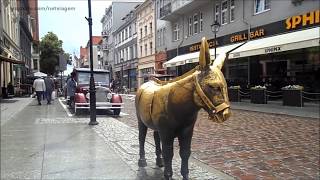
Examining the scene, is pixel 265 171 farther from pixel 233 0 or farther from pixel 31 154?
pixel 233 0

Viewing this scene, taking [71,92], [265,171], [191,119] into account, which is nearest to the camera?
[191,119]

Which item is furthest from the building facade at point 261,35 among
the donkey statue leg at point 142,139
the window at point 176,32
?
the donkey statue leg at point 142,139

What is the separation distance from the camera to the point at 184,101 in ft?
16.2

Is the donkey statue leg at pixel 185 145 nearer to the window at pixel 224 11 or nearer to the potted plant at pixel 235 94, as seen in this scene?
the potted plant at pixel 235 94

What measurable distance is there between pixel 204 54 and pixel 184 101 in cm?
64

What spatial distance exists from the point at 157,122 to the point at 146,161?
2196 mm

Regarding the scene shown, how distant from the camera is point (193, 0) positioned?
32.2 m

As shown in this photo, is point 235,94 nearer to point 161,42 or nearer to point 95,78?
point 95,78

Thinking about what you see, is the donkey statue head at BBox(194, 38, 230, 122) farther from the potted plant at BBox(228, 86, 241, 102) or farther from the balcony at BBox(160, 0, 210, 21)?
the balcony at BBox(160, 0, 210, 21)

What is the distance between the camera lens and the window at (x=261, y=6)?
25.2 metres

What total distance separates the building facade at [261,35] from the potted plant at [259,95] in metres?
1.66

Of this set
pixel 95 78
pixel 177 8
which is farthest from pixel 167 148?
pixel 177 8

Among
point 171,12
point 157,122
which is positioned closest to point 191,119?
point 157,122

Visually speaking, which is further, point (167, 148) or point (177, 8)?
point (177, 8)
